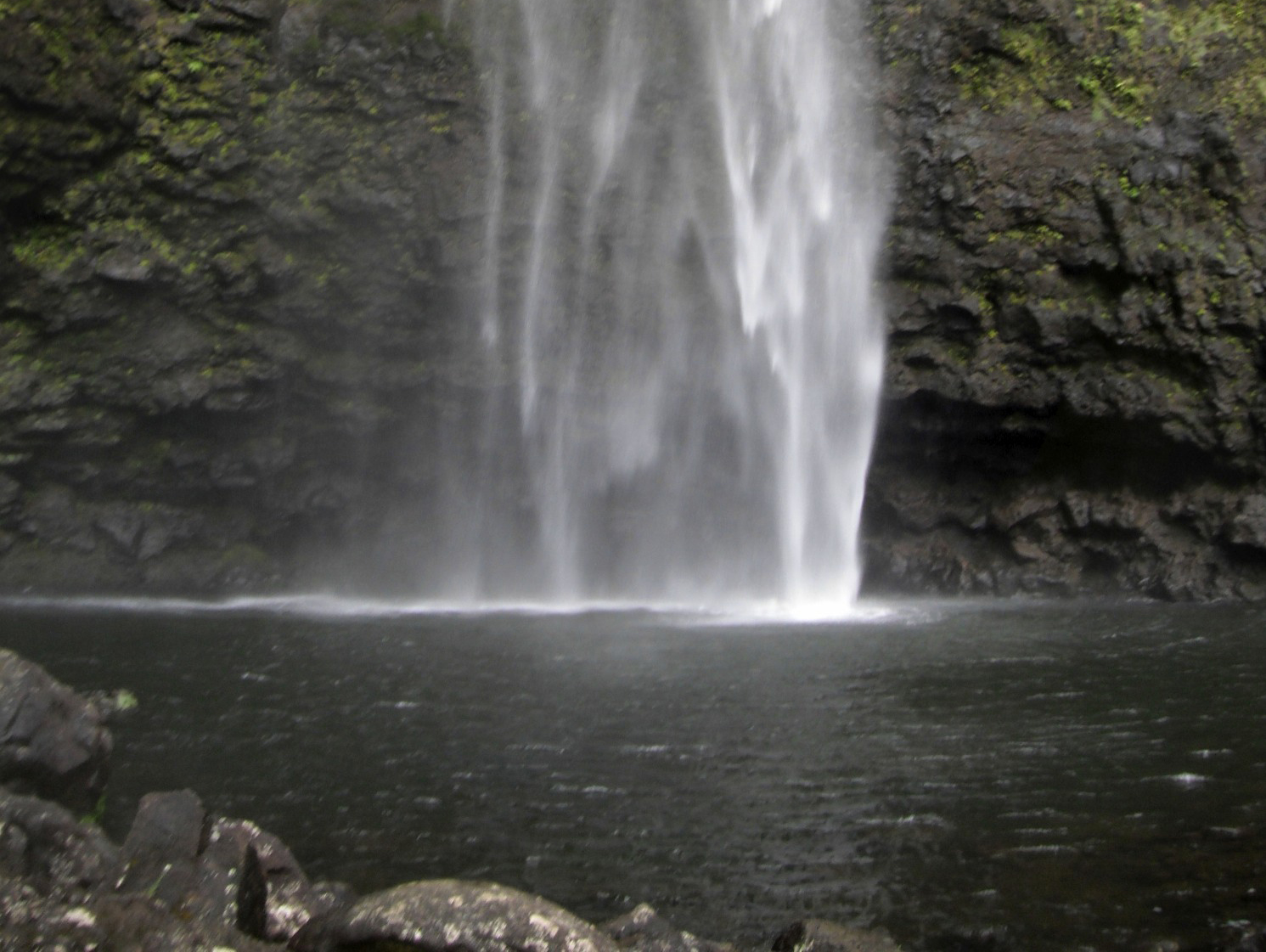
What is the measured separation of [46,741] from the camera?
7.88m

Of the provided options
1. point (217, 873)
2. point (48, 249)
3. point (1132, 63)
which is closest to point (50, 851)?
point (217, 873)

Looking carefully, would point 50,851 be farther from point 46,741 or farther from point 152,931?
point 46,741

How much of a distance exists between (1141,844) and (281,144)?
19397mm

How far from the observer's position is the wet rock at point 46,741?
7672 mm

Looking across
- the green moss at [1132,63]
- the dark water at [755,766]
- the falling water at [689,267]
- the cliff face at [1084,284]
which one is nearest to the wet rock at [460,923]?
the dark water at [755,766]

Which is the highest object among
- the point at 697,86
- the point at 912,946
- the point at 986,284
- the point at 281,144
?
the point at 697,86

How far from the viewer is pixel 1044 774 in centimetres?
974

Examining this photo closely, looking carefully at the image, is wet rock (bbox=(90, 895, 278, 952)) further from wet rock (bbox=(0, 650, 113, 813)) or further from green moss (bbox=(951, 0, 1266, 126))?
green moss (bbox=(951, 0, 1266, 126))

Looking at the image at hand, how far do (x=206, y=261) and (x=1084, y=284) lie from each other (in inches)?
640

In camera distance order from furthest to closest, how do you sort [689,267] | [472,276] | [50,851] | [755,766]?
1. [689,267]
2. [472,276]
3. [755,766]
4. [50,851]

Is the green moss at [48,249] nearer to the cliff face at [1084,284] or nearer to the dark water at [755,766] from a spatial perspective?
the dark water at [755,766]

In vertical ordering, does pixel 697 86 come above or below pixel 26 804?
above

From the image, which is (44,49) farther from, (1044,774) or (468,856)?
(1044,774)

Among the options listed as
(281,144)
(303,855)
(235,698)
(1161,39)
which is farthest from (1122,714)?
(281,144)
